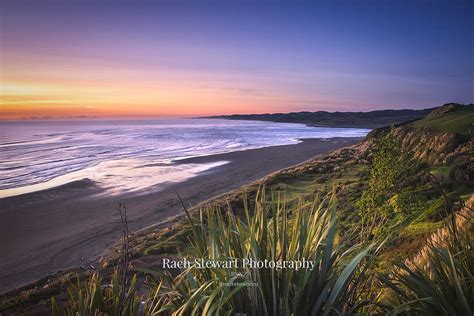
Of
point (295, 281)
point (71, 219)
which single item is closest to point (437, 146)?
point (295, 281)

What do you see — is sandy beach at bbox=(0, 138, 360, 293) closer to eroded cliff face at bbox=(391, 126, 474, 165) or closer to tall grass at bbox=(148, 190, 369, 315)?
tall grass at bbox=(148, 190, 369, 315)

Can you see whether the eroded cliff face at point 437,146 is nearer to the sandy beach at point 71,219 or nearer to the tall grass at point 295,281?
the sandy beach at point 71,219

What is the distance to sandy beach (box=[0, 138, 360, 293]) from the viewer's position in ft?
40.9

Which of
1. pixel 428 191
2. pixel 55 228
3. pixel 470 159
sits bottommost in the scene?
pixel 55 228

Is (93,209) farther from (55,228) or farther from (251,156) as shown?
(251,156)

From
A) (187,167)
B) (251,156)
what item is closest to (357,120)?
(251,156)

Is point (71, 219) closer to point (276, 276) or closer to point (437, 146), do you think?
point (276, 276)

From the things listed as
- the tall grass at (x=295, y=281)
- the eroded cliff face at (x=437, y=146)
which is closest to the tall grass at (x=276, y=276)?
the tall grass at (x=295, y=281)

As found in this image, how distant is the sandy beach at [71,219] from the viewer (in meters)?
12.5

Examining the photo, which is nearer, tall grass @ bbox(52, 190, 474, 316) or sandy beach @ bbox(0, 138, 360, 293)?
tall grass @ bbox(52, 190, 474, 316)

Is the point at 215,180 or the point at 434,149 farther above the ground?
the point at 434,149

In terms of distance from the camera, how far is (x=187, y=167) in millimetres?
33219

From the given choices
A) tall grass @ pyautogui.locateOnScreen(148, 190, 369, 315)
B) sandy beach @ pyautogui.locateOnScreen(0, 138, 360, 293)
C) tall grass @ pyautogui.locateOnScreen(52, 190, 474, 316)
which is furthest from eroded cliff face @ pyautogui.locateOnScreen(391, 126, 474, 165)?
tall grass @ pyautogui.locateOnScreen(148, 190, 369, 315)

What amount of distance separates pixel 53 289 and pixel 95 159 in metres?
30.0
